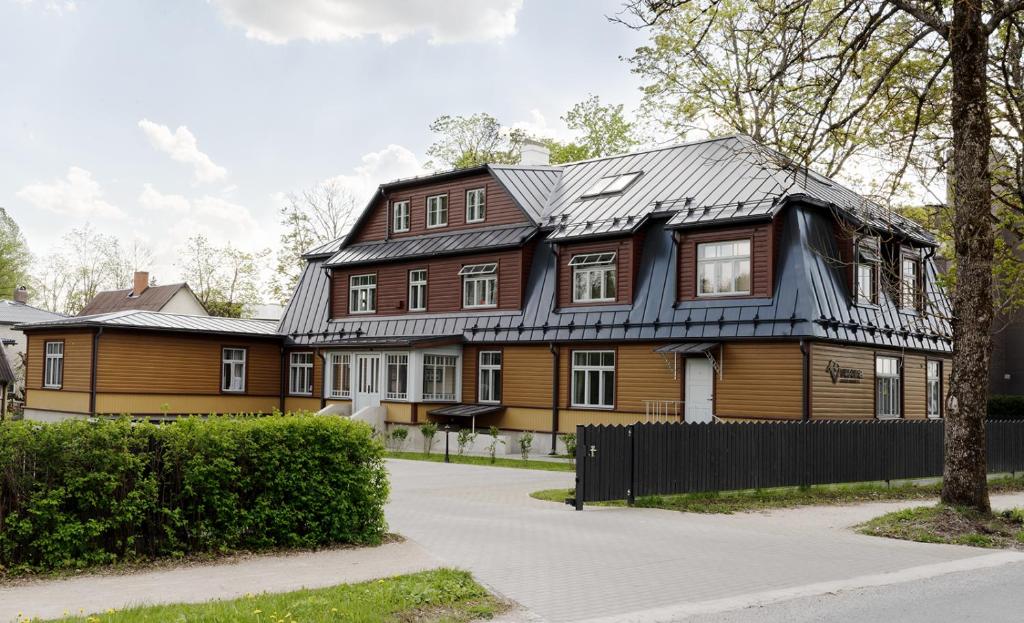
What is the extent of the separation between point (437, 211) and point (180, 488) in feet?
77.9

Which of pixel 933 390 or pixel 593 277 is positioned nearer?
pixel 593 277

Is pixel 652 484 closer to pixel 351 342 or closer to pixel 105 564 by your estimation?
pixel 105 564

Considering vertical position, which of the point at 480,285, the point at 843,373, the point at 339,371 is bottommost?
the point at 339,371

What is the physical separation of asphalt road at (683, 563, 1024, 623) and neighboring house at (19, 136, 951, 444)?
11673mm

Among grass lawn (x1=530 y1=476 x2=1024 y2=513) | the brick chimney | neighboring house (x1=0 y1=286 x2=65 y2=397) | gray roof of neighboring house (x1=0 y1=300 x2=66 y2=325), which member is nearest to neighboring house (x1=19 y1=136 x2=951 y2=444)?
grass lawn (x1=530 y1=476 x2=1024 y2=513)

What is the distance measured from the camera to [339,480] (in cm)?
1136

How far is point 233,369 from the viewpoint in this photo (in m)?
35.2

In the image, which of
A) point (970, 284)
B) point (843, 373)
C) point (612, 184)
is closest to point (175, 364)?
point (612, 184)

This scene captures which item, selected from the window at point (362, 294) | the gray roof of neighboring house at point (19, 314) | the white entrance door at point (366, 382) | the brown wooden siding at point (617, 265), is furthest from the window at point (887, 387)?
the gray roof of neighboring house at point (19, 314)

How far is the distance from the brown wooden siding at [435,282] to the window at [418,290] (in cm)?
15

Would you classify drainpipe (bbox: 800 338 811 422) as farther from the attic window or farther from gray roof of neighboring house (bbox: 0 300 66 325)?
gray roof of neighboring house (bbox: 0 300 66 325)

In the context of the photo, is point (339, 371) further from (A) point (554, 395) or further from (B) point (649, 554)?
(B) point (649, 554)

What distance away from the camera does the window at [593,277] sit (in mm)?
27609

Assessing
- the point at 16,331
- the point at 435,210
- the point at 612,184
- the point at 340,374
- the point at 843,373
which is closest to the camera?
the point at 843,373
